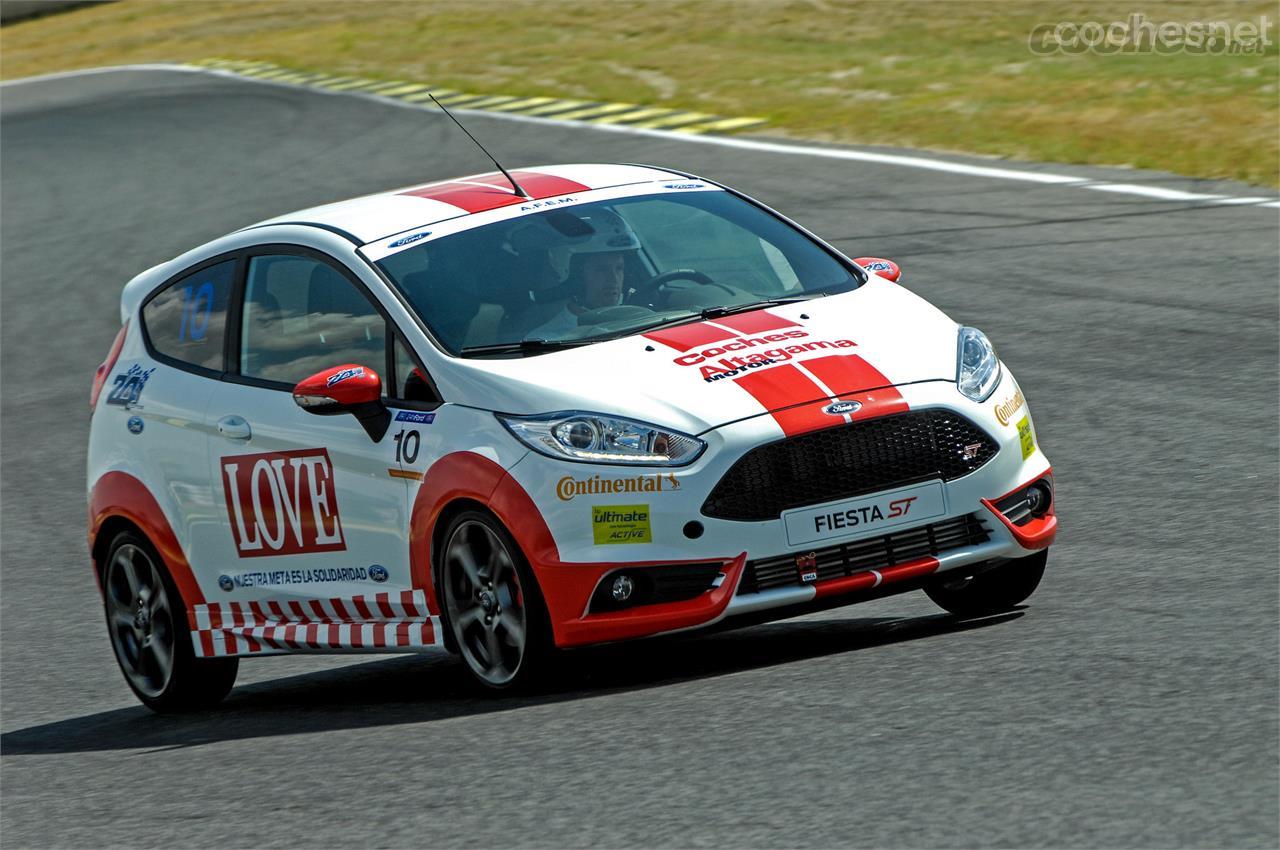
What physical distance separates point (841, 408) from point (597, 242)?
151 cm

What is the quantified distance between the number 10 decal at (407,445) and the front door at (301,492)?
0.08 feet

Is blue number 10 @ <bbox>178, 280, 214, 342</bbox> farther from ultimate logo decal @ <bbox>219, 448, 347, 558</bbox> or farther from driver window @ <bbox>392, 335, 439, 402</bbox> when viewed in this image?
driver window @ <bbox>392, 335, 439, 402</bbox>

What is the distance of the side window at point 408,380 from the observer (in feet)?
22.8

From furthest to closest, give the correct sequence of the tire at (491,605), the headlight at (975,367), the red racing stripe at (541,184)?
the red racing stripe at (541,184), the headlight at (975,367), the tire at (491,605)

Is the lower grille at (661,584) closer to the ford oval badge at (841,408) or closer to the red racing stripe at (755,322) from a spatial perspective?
the ford oval badge at (841,408)

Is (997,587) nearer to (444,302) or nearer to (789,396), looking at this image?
(789,396)

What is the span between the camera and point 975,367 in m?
6.85

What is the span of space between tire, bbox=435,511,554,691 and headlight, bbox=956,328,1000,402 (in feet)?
5.13

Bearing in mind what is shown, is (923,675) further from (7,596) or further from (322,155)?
(322,155)

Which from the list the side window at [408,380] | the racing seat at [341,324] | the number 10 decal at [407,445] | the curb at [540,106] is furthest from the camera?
the curb at [540,106]

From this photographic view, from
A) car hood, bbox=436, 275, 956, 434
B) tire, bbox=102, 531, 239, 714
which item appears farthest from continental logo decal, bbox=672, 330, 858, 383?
tire, bbox=102, 531, 239, 714

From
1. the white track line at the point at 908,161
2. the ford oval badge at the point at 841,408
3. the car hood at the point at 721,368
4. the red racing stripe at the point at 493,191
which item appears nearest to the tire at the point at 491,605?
the car hood at the point at 721,368

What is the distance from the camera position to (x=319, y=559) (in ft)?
24.3

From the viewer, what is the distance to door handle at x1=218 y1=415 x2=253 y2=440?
762 cm
